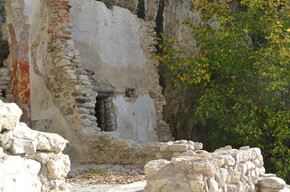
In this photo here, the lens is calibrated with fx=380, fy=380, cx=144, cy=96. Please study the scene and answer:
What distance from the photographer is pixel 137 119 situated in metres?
10.9

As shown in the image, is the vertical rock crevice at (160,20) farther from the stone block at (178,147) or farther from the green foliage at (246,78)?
the stone block at (178,147)

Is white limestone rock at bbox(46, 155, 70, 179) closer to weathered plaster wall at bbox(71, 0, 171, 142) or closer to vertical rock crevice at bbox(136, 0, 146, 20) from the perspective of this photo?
weathered plaster wall at bbox(71, 0, 171, 142)

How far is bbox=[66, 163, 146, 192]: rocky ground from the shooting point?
5176mm

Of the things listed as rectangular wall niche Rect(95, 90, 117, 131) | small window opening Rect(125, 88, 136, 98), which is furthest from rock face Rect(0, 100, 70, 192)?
small window opening Rect(125, 88, 136, 98)

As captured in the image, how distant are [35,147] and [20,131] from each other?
0.60 feet

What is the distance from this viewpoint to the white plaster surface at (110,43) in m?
10.0

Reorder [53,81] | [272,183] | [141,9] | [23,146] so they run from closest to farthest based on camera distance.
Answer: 1. [23,146]
2. [272,183]
3. [53,81]
4. [141,9]

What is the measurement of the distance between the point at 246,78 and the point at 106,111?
13.8ft

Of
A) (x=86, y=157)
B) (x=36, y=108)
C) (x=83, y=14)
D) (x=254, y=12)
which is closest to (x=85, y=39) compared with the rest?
(x=83, y=14)

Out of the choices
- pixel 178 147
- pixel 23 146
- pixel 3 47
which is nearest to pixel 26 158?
pixel 23 146

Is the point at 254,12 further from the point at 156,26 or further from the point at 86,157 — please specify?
the point at 86,157

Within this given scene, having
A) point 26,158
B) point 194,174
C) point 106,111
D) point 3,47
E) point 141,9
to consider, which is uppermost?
point 141,9

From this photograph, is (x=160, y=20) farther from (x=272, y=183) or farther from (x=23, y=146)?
(x=23, y=146)

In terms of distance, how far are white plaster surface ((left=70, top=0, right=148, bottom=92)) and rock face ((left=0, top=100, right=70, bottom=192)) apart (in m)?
6.92
